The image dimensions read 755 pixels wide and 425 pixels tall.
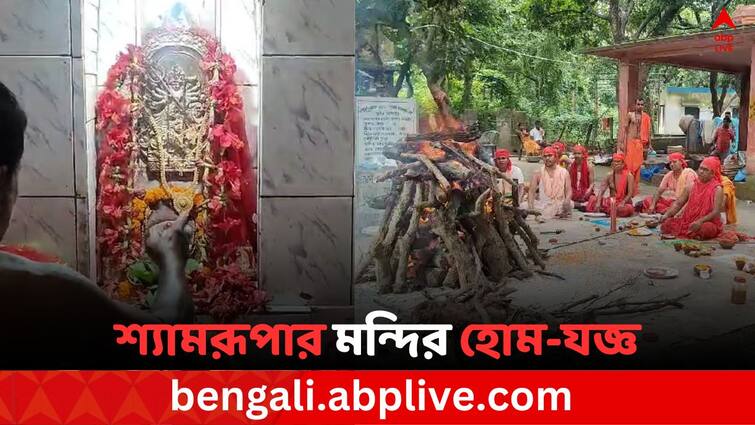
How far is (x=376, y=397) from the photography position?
10.2 ft

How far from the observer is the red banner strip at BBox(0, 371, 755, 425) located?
3064 mm

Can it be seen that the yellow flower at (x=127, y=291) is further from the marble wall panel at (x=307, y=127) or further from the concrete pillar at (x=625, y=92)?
the concrete pillar at (x=625, y=92)

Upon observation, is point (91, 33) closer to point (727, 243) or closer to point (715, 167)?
point (715, 167)

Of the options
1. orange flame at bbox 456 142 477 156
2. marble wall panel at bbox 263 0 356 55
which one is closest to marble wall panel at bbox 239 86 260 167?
marble wall panel at bbox 263 0 356 55

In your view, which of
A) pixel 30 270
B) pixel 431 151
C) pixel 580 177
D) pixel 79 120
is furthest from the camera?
pixel 580 177

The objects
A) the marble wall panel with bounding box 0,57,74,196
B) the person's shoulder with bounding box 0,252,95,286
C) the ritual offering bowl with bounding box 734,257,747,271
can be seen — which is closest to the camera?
the person's shoulder with bounding box 0,252,95,286

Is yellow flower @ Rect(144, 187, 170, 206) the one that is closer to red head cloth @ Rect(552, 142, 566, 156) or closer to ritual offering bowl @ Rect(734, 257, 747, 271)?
red head cloth @ Rect(552, 142, 566, 156)

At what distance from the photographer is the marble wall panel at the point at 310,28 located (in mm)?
3156

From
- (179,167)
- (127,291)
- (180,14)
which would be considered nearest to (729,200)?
(179,167)

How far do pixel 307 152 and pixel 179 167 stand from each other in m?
0.59

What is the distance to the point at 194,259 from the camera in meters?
3.31

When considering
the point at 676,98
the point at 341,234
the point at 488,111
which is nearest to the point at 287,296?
the point at 341,234

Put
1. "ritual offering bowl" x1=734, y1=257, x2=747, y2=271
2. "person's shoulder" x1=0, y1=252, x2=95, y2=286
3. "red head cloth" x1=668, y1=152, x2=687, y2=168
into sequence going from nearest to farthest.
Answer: "person's shoulder" x1=0, y1=252, x2=95, y2=286 < "ritual offering bowl" x1=734, y1=257, x2=747, y2=271 < "red head cloth" x1=668, y1=152, x2=687, y2=168

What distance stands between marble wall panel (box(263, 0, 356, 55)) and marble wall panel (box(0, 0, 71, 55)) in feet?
2.82
